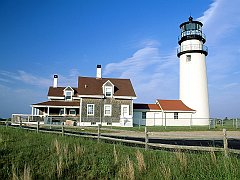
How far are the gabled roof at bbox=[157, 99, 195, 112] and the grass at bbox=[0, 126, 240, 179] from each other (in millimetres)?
29336

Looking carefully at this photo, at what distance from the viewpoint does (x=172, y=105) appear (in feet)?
129

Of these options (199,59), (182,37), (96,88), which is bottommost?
(96,88)

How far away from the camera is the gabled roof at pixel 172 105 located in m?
38.6

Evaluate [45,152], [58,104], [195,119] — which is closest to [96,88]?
[58,104]

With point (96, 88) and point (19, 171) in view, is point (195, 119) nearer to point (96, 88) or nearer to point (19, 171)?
point (96, 88)

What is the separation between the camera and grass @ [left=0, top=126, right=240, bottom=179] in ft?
21.1

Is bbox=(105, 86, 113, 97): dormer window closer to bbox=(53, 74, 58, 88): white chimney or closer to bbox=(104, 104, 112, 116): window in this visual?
bbox=(104, 104, 112, 116): window

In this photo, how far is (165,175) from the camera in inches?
247

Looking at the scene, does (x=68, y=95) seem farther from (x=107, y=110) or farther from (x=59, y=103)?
(x=107, y=110)

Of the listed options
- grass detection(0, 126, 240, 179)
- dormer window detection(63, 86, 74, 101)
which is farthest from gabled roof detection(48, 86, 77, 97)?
grass detection(0, 126, 240, 179)

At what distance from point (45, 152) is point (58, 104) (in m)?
28.1

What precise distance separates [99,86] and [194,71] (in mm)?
14258

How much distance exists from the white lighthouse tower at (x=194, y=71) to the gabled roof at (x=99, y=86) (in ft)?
28.4

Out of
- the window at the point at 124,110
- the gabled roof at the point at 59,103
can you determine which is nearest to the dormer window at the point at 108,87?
the window at the point at 124,110
